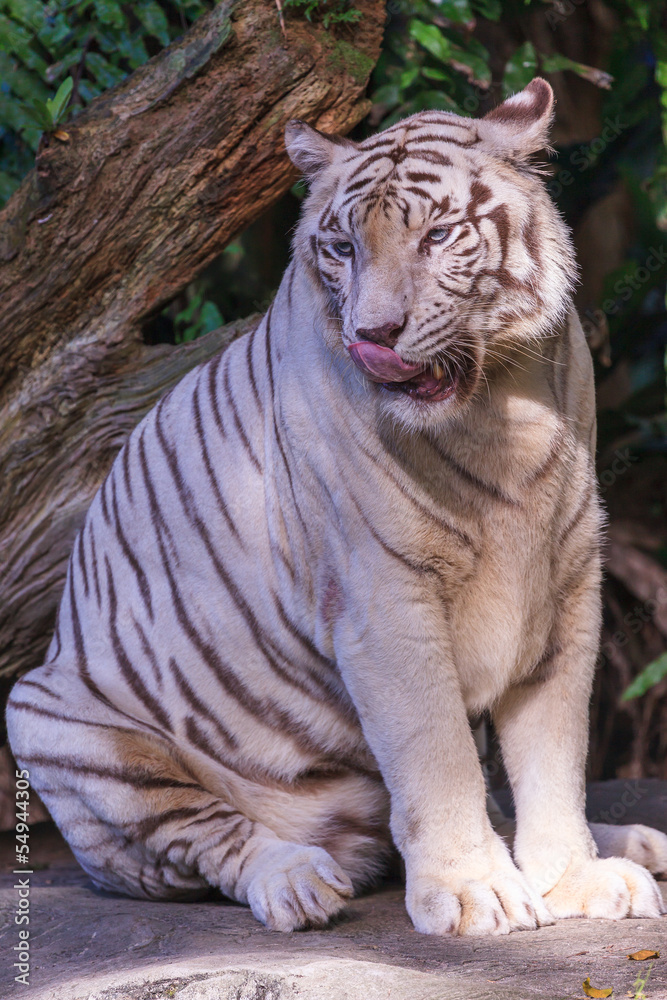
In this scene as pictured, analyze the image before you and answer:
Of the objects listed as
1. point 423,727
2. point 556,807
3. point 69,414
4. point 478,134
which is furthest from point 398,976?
point 69,414

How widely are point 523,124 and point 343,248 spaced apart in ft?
1.65

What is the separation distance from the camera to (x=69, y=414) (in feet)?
11.7

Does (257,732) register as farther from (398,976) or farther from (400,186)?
(400,186)

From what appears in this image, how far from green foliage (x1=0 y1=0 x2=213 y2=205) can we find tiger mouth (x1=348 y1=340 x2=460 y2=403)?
89.1 inches

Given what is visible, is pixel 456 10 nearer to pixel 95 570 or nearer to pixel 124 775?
pixel 95 570

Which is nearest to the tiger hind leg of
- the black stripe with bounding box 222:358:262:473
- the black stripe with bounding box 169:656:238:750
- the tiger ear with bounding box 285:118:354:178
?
the black stripe with bounding box 169:656:238:750

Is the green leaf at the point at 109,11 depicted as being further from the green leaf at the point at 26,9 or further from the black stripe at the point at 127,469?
the black stripe at the point at 127,469

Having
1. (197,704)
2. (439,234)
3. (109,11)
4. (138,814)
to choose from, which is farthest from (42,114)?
(138,814)

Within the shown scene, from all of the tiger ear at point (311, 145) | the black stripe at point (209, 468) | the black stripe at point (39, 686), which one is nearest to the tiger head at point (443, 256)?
the tiger ear at point (311, 145)

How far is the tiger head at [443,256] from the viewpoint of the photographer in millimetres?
2084

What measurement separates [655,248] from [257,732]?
3608mm

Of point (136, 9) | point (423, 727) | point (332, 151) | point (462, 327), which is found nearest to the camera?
point (462, 327)

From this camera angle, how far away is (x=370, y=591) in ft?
7.62

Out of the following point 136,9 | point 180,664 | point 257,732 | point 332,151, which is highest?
point 136,9
